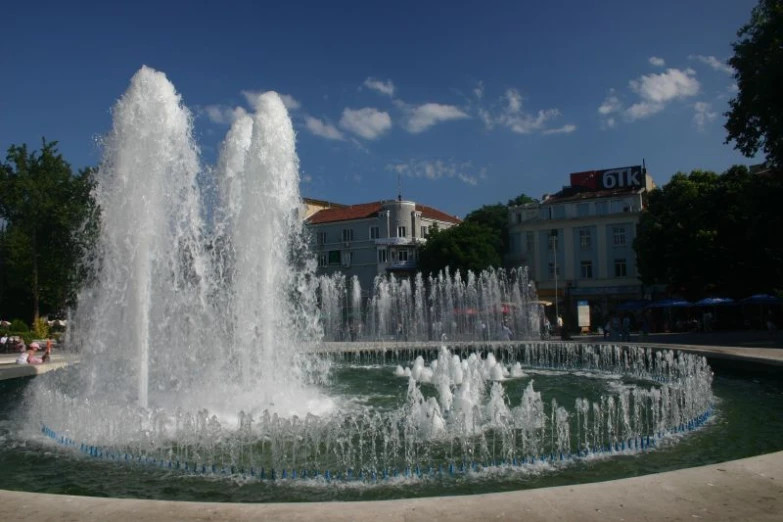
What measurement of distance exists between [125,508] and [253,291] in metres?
8.94

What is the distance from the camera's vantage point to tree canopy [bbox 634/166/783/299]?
37.5m

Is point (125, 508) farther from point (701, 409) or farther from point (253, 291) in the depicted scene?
point (701, 409)

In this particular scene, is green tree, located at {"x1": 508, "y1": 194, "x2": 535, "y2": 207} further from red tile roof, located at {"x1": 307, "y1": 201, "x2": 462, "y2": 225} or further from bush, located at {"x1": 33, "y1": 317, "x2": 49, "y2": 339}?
bush, located at {"x1": 33, "y1": 317, "x2": 49, "y2": 339}

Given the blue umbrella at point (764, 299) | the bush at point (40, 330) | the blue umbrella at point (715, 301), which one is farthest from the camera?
the blue umbrella at point (715, 301)

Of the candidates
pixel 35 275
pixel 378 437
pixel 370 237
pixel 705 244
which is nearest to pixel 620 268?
pixel 705 244

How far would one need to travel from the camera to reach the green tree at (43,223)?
136 feet

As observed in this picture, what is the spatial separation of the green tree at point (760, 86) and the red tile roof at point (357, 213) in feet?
133

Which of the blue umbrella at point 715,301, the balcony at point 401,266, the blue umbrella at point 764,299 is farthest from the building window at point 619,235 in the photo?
the balcony at point 401,266

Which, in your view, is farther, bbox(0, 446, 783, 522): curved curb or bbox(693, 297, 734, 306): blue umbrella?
bbox(693, 297, 734, 306): blue umbrella

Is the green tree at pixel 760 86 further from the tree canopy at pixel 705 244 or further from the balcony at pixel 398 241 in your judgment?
the balcony at pixel 398 241

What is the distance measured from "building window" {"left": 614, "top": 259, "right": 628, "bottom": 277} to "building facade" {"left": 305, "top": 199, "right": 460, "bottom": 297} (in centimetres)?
1724

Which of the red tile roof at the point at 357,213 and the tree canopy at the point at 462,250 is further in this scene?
the red tile roof at the point at 357,213

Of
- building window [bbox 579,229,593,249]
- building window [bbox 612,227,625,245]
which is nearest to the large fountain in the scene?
building window [bbox 612,227,625,245]

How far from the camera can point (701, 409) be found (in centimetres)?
1269
